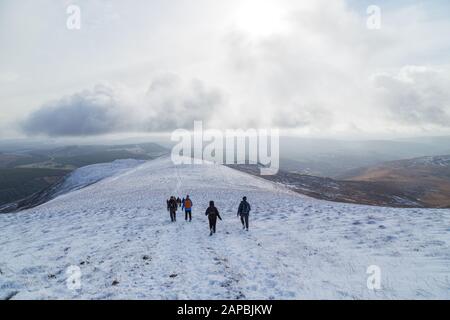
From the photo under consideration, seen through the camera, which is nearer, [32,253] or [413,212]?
[32,253]

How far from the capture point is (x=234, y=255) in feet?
44.4

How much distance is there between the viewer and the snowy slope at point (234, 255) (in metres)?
9.97

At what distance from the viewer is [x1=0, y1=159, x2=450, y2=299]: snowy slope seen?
9969 millimetres

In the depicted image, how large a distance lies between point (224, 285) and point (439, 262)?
9.52 metres

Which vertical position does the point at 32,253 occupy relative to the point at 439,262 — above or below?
below

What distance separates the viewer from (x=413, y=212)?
20703 mm
